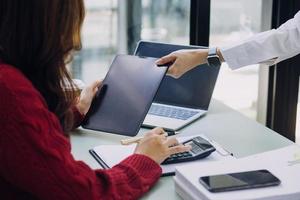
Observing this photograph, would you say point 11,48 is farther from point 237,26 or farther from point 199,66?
point 237,26

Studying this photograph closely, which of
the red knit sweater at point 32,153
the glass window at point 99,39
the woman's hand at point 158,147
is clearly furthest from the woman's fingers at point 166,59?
the glass window at point 99,39

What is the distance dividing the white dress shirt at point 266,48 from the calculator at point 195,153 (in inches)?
16.1

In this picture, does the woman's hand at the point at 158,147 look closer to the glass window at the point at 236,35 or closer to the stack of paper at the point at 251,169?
the stack of paper at the point at 251,169

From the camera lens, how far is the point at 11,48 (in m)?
0.95

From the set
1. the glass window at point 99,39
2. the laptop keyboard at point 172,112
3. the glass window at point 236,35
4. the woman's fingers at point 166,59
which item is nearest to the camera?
the woman's fingers at point 166,59

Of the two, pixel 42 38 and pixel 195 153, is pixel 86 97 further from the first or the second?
pixel 42 38

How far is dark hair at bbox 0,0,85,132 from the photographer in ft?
3.04

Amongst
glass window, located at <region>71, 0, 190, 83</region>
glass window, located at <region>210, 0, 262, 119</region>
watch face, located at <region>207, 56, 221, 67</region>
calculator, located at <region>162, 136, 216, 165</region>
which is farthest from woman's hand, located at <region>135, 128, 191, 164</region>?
glass window, located at <region>71, 0, 190, 83</region>

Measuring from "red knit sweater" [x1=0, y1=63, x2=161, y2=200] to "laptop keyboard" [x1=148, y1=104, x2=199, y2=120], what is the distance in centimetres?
68

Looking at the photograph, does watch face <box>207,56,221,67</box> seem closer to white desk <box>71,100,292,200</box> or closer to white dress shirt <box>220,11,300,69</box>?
white dress shirt <box>220,11,300,69</box>

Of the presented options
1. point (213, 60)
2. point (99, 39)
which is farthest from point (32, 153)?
point (99, 39)

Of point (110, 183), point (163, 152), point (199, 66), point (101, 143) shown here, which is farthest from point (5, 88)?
point (199, 66)

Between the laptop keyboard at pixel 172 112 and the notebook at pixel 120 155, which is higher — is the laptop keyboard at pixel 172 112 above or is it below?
above

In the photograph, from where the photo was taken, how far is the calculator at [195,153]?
1235 millimetres
